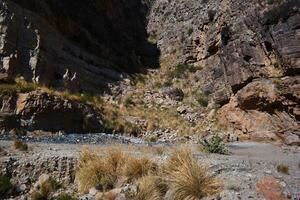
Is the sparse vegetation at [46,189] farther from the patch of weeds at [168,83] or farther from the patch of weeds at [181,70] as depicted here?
the patch of weeds at [181,70]

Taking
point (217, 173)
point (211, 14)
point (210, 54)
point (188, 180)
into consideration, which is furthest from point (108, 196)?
point (211, 14)

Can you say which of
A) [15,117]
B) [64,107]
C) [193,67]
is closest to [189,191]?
[15,117]

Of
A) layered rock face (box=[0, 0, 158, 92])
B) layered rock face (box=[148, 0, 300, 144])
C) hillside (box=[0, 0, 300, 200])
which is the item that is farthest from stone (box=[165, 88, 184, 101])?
layered rock face (box=[0, 0, 158, 92])

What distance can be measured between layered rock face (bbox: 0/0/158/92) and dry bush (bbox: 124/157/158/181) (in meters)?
14.2

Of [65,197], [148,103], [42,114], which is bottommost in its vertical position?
[65,197]

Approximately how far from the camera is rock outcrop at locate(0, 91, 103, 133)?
66.1 ft

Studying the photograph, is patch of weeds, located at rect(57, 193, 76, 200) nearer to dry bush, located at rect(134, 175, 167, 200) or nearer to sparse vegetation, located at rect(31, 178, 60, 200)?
sparse vegetation, located at rect(31, 178, 60, 200)

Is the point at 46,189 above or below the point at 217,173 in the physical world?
below

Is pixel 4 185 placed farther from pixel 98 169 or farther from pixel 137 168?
pixel 137 168

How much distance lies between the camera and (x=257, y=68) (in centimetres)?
2828

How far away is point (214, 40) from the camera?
3753 cm

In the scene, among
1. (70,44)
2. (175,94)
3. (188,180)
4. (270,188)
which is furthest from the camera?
(175,94)

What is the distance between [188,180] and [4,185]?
15.4 ft

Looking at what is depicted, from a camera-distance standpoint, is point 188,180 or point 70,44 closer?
point 188,180
